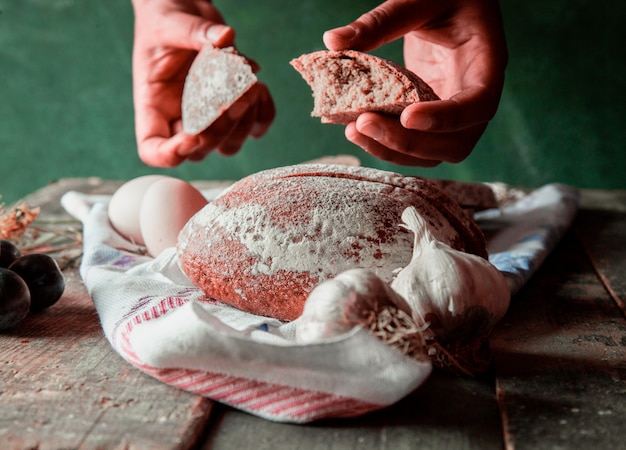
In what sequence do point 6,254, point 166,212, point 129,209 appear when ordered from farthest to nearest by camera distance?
point 129,209 < point 166,212 < point 6,254

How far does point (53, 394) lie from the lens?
952 millimetres

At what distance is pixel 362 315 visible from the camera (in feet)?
2.96

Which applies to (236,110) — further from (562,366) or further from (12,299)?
(562,366)

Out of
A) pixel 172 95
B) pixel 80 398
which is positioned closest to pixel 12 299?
pixel 80 398

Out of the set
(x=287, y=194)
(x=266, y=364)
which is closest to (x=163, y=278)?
(x=287, y=194)

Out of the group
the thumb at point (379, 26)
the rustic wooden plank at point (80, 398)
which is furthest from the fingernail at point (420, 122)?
the rustic wooden plank at point (80, 398)

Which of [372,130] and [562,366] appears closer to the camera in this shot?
[562,366]

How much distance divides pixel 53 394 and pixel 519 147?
2.62 meters

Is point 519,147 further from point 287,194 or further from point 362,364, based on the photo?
point 362,364

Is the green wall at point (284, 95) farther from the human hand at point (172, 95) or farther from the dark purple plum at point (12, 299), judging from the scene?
the dark purple plum at point (12, 299)

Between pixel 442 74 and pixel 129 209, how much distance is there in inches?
37.7

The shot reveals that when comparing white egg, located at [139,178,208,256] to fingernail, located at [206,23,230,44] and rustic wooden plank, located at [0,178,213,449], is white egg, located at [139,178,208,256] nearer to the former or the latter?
rustic wooden plank, located at [0,178,213,449]

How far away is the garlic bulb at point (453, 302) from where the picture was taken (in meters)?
0.99

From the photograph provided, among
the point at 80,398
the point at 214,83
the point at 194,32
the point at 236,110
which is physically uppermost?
the point at 194,32
